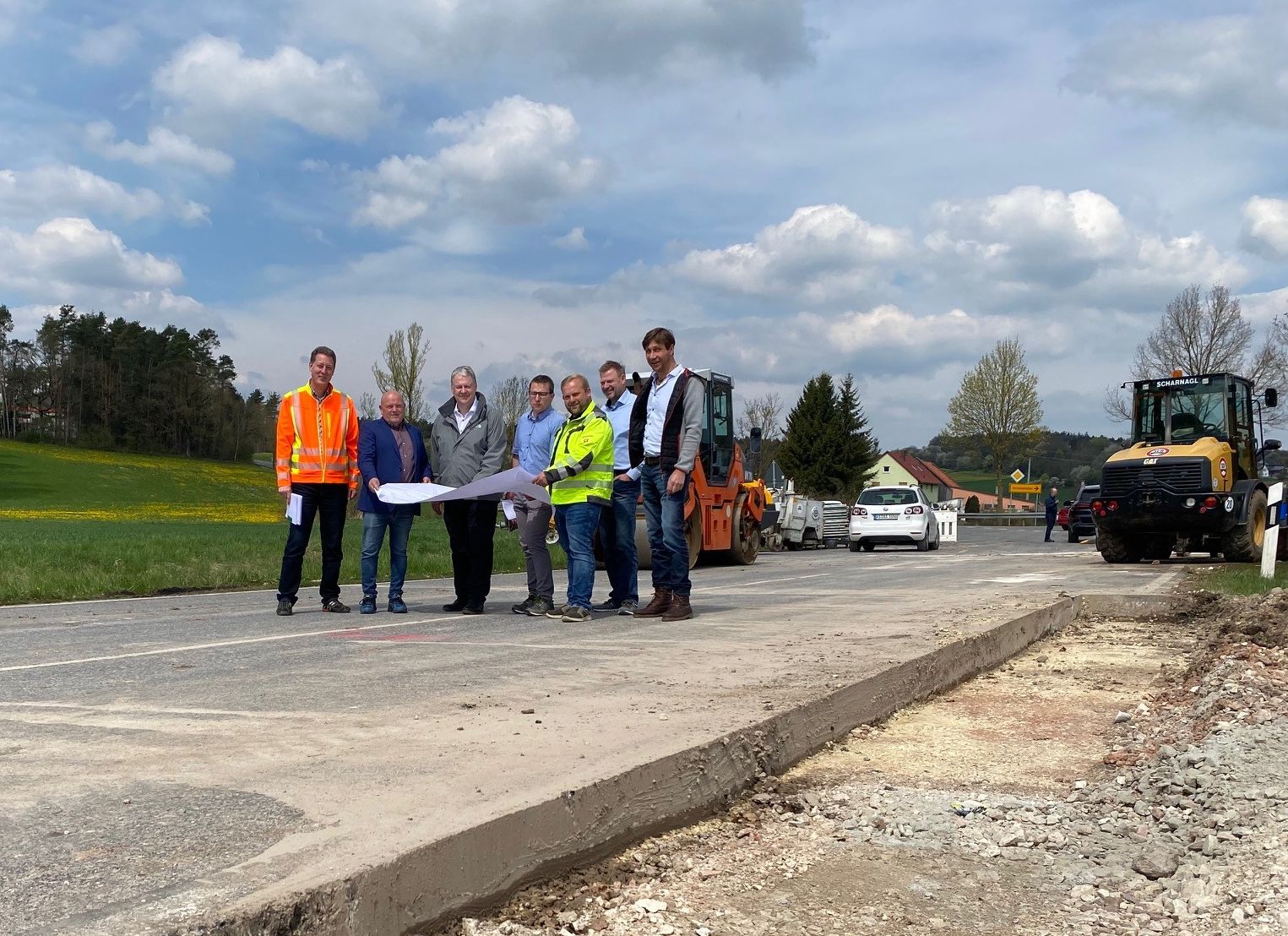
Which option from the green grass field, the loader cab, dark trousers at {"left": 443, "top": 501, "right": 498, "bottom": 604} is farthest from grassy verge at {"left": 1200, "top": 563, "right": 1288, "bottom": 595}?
the green grass field

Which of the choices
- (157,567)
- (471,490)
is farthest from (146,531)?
(471,490)

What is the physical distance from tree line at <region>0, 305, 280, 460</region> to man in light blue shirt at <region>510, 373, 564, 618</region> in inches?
3621

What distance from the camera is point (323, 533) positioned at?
393 inches

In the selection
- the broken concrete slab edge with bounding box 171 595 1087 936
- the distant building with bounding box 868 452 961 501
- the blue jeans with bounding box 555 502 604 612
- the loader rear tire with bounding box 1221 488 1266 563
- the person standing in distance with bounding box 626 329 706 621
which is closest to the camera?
the broken concrete slab edge with bounding box 171 595 1087 936

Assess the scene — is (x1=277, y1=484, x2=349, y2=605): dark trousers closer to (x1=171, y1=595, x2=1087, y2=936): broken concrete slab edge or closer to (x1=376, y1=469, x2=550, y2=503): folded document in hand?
(x1=376, y1=469, x2=550, y2=503): folded document in hand

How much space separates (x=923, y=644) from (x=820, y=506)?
2522 cm

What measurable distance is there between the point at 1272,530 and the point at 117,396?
96.1 m

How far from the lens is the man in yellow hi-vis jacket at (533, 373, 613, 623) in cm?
880

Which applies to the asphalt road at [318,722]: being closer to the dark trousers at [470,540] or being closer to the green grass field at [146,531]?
the dark trousers at [470,540]

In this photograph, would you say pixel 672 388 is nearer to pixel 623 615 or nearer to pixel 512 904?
pixel 623 615

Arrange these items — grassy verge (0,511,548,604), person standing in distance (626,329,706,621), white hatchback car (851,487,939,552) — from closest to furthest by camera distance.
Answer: person standing in distance (626,329,706,621) < grassy verge (0,511,548,604) < white hatchback car (851,487,939,552)

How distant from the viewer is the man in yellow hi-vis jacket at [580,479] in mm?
8797

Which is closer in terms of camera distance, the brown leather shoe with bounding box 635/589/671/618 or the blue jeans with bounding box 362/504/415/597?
the brown leather shoe with bounding box 635/589/671/618

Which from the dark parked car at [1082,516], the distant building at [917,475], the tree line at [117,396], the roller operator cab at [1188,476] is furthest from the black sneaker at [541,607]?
the distant building at [917,475]
